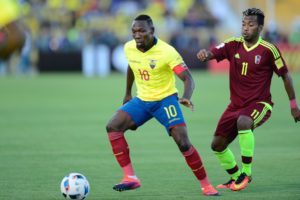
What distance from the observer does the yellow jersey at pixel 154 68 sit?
9438 millimetres

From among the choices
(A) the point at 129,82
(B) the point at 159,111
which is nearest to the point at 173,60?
(B) the point at 159,111

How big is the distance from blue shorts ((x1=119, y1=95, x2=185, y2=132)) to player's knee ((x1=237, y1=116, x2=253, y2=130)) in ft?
2.33

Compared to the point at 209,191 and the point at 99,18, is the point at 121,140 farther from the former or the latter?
the point at 99,18

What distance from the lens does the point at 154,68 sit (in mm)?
9469

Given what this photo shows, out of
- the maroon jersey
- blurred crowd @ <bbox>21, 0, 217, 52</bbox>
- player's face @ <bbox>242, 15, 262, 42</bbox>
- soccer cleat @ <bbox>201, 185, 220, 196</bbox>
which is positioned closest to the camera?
→ soccer cleat @ <bbox>201, 185, 220, 196</bbox>

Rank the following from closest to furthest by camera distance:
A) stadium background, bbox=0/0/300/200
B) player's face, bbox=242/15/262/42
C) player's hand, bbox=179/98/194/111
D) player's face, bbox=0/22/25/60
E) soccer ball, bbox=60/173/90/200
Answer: player's face, bbox=0/22/25/60
soccer ball, bbox=60/173/90/200
player's hand, bbox=179/98/194/111
player's face, bbox=242/15/262/42
stadium background, bbox=0/0/300/200

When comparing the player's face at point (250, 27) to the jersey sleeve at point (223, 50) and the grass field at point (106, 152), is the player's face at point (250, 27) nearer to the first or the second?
the jersey sleeve at point (223, 50)

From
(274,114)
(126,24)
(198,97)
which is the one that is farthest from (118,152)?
(126,24)

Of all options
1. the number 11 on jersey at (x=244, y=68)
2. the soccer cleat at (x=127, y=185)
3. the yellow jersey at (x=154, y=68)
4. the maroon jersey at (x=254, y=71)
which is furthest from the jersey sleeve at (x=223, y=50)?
the soccer cleat at (x=127, y=185)

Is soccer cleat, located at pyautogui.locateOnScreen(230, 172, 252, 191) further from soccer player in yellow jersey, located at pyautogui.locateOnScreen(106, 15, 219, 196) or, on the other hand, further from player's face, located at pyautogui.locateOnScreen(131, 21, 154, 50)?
player's face, located at pyautogui.locateOnScreen(131, 21, 154, 50)

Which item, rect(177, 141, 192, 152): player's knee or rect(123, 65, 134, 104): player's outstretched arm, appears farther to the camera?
rect(123, 65, 134, 104): player's outstretched arm

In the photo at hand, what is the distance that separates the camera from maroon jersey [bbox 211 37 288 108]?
9.84 metres

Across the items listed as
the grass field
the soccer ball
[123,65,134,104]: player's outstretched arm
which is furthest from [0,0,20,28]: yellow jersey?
[123,65,134,104]: player's outstretched arm

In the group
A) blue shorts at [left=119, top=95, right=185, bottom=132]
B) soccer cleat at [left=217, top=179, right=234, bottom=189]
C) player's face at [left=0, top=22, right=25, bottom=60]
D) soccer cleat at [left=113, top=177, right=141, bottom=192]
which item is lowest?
soccer cleat at [left=217, top=179, right=234, bottom=189]
